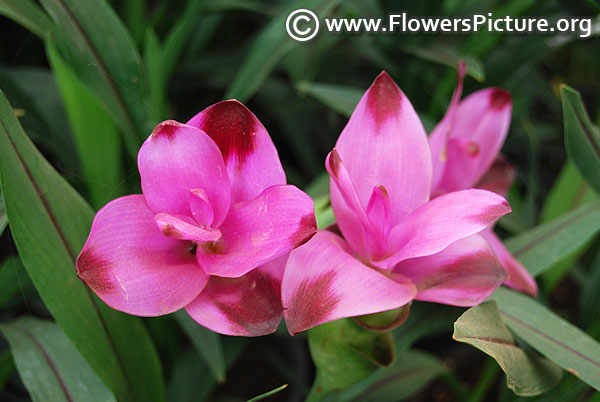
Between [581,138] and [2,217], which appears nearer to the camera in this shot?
[2,217]

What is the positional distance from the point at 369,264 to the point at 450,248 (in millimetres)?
50

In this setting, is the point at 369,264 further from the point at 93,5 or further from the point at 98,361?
the point at 93,5

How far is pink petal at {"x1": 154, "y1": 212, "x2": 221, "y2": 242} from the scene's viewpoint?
28cm

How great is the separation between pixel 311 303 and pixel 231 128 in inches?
4.0

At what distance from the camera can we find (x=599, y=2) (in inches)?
20.0

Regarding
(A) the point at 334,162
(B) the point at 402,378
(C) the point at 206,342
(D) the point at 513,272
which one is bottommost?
(B) the point at 402,378

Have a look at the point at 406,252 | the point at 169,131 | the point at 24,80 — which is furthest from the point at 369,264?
the point at 24,80

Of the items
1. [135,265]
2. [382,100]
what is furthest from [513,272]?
[135,265]

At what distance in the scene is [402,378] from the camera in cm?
63

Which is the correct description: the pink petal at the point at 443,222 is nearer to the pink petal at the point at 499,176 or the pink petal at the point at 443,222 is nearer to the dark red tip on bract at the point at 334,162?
the dark red tip on bract at the point at 334,162

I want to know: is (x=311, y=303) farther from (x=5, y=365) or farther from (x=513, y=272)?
(x=5, y=365)

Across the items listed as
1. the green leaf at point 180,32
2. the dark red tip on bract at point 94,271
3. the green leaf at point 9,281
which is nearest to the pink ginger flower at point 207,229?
the dark red tip on bract at point 94,271

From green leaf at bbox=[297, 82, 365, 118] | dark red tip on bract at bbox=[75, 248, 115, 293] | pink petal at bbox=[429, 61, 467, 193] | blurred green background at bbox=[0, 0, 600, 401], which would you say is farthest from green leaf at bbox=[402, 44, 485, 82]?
dark red tip on bract at bbox=[75, 248, 115, 293]

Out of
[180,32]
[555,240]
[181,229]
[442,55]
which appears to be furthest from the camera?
[442,55]
